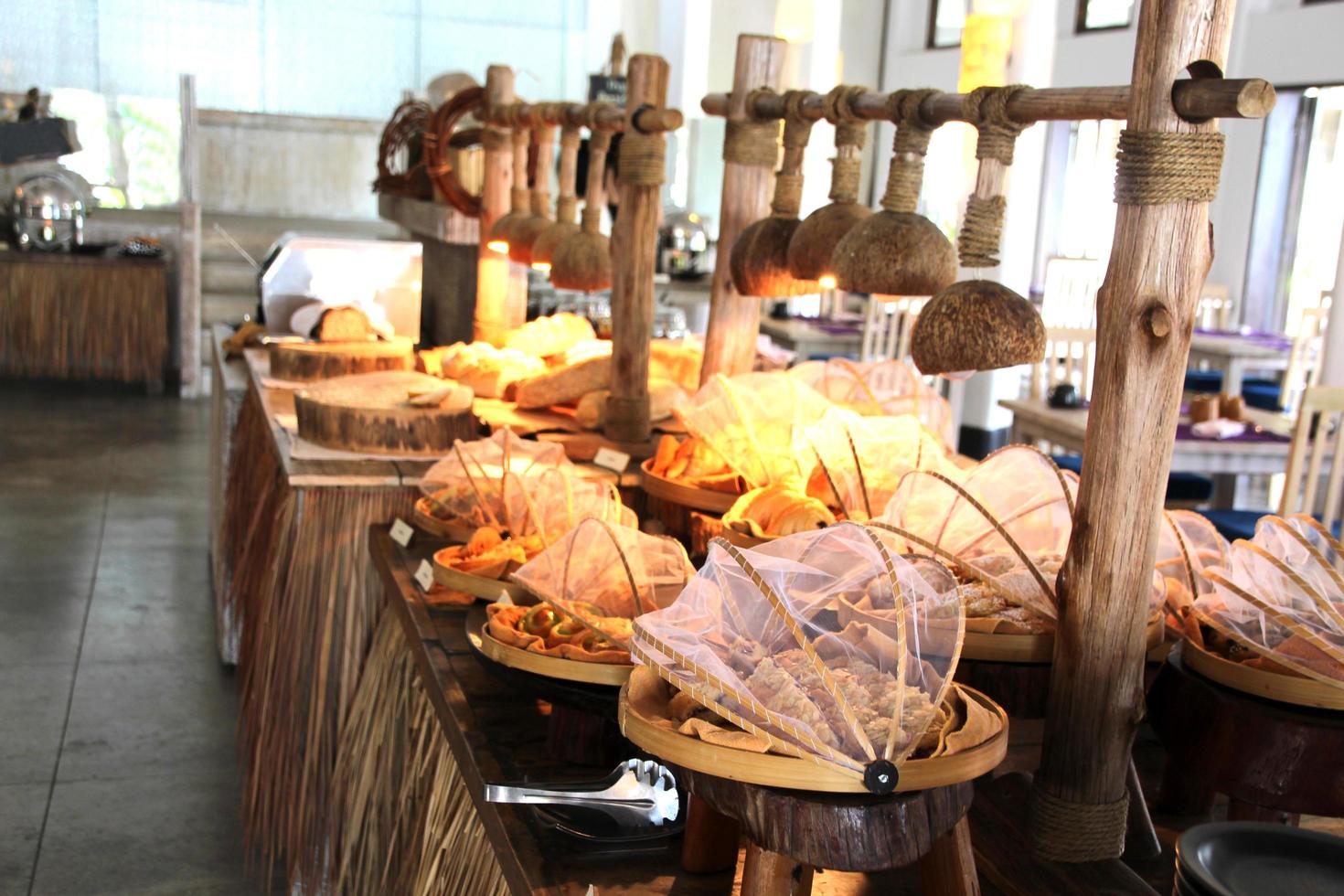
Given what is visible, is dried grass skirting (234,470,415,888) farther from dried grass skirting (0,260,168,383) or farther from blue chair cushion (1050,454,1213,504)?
dried grass skirting (0,260,168,383)

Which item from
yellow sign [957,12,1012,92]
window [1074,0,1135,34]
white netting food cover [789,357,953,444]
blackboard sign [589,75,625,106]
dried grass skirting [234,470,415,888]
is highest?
window [1074,0,1135,34]

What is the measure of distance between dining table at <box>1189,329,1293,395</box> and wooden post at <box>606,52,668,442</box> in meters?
3.88

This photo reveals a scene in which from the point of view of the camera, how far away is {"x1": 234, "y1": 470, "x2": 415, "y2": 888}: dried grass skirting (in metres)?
2.48

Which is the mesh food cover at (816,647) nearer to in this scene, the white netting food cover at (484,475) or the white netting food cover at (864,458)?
the white netting food cover at (864,458)

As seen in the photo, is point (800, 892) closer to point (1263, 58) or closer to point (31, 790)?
point (31, 790)

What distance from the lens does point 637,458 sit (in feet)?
9.38

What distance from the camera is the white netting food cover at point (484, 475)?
7.22ft

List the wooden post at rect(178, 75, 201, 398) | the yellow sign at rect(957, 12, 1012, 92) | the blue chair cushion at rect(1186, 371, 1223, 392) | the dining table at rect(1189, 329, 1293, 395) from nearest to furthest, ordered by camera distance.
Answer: the yellow sign at rect(957, 12, 1012, 92) < the dining table at rect(1189, 329, 1293, 395) < the blue chair cushion at rect(1186, 371, 1223, 392) < the wooden post at rect(178, 75, 201, 398)

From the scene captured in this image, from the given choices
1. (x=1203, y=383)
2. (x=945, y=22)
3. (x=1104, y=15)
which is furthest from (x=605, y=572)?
(x=945, y=22)

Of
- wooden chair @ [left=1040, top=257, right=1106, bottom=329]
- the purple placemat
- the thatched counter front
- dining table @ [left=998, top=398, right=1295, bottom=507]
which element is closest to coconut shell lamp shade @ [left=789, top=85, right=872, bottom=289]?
dining table @ [left=998, top=398, right=1295, bottom=507]

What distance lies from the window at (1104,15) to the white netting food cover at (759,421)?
256 inches

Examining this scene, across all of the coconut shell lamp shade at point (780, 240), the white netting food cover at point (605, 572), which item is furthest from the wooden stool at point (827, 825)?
the coconut shell lamp shade at point (780, 240)

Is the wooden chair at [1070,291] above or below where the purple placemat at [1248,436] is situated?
above

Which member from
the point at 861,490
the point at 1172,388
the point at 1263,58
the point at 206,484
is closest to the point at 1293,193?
the point at 1263,58
